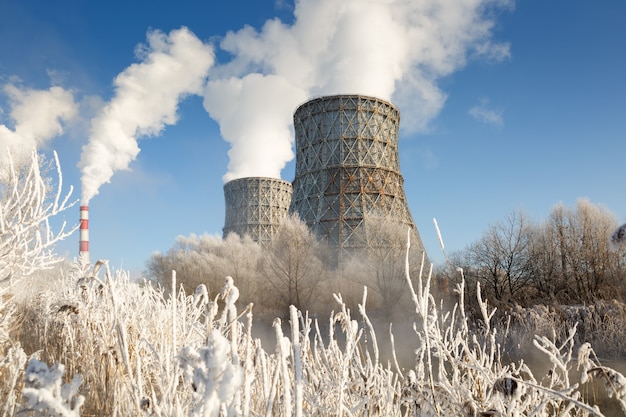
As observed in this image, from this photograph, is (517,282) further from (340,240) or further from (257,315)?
(257,315)

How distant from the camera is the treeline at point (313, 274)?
2173cm

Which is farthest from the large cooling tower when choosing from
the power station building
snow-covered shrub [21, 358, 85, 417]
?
snow-covered shrub [21, 358, 85, 417]

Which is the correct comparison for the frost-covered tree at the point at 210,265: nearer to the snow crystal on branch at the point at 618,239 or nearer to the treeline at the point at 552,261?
the treeline at the point at 552,261

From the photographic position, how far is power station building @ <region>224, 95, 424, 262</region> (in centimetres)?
2659

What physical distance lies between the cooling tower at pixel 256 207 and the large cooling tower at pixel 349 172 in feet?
34.2

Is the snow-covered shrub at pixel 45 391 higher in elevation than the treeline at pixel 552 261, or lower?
lower

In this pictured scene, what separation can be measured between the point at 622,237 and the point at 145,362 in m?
4.14

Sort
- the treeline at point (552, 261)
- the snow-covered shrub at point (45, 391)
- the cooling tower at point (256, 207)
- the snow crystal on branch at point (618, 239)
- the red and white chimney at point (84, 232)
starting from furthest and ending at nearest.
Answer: the cooling tower at point (256, 207) < the red and white chimney at point (84, 232) < the treeline at point (552, 261) < the snow crystal on branch at point (618, 239) < the snow-covered shrub at point (45, 391)

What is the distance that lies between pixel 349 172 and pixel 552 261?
12521 millimetres

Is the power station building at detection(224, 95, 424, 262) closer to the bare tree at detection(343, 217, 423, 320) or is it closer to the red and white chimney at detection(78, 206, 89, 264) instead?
the bare tree at detection(343, 217, 423, 320)

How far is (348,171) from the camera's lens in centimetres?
2748

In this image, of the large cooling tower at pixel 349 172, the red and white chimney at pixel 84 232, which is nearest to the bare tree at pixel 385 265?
the large cooling tower at pixel 349 172

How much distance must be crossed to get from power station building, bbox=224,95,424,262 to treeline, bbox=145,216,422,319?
1.08 metres

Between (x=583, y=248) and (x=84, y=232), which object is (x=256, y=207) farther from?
(x=583, y=248)
